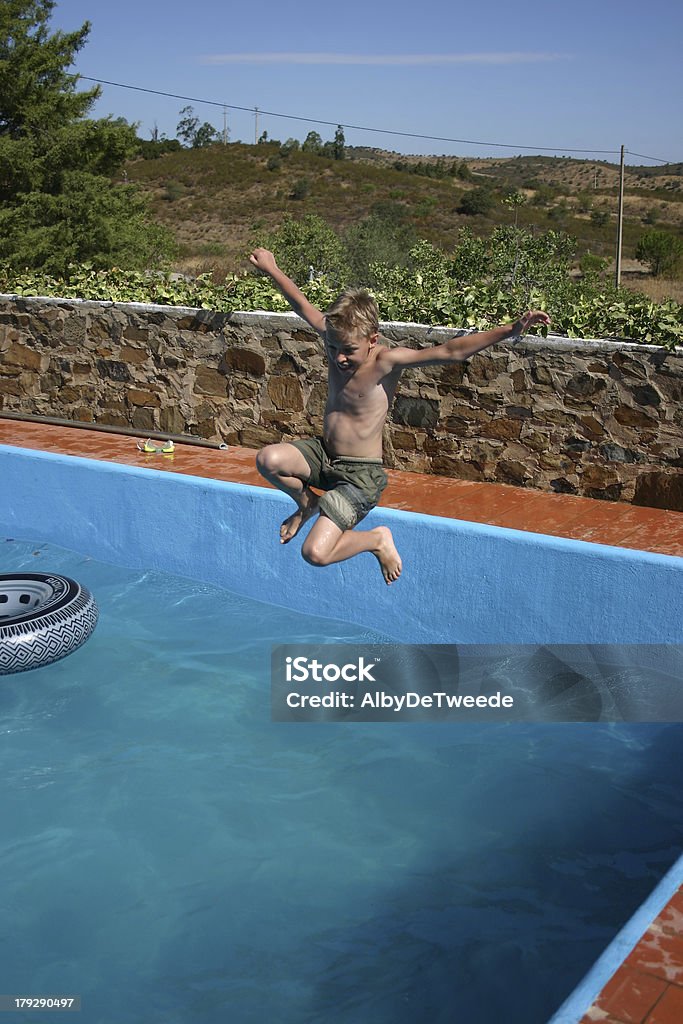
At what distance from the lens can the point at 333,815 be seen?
17.3ft

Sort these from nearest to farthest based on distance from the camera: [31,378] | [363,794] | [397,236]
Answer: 1. [363,794]
2. [31,378]
3. [397,236]

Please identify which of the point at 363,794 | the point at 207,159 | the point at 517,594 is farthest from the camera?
the point at 207,159

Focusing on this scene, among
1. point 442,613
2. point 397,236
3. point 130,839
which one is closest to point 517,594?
point 442,613

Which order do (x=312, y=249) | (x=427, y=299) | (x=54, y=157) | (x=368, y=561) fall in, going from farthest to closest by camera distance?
(x=312, y=249) → (x=54, y=157) → (x=427, y=299) → (x=368, y=561)

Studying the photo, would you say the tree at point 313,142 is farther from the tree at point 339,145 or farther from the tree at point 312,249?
the tree at point 312,249

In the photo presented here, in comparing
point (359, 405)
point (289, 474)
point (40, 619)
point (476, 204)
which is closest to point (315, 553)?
point (289, 474)

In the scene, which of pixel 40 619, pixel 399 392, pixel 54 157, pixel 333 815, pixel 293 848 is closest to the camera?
pixel 293 848

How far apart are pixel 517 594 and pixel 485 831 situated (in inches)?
68.9

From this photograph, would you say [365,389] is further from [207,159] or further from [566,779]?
[207,159]

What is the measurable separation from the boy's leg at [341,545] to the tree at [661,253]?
130ft

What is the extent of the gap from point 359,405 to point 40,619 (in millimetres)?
2861

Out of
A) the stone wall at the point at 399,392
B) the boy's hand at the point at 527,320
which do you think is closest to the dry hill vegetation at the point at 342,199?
the stone wall at the point at 399,392

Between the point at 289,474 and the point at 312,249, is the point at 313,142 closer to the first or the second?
the point at 312,249

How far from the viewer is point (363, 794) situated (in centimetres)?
545
